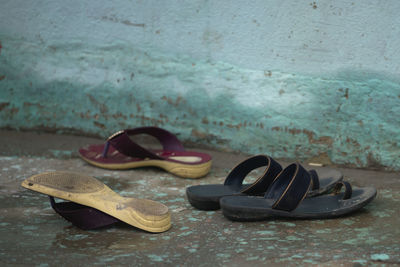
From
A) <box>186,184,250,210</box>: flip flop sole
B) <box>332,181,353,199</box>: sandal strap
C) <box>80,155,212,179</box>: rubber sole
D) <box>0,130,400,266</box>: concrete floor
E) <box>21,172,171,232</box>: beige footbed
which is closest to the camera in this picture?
<box>0,130,400,266</box>: concrete floor

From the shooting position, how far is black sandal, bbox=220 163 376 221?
1830 millimetres

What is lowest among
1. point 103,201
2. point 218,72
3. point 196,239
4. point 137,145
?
point 196,239

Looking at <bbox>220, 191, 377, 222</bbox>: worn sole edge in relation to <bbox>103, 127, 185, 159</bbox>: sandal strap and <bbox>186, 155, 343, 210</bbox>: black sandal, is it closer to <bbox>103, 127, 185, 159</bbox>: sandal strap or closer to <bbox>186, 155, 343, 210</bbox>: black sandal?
<bbox>186, 155, 343, 210</bbox>: black sandal

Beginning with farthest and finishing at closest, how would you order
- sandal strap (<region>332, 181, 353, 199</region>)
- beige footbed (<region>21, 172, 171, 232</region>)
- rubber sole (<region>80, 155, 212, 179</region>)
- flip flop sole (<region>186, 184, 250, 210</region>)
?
1. rubber sole (<region>80, 155, 212, 179</region>)
2. flip flop sole (<region>186, 184, 250, 210</region>)
3. sandal strap (<region>332, 181, 353, 199</region>)
4. beige footbed (<region>21, 172, 171, 232</region>)

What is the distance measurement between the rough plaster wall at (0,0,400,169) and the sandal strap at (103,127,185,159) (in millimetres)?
254

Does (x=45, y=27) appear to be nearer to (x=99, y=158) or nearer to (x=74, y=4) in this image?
(x=74, y=4)

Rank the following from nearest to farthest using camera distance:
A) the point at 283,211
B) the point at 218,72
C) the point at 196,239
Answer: the point at 196,239 → the point at 283,211 → the point at 218,72

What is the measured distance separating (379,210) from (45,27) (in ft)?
8.04

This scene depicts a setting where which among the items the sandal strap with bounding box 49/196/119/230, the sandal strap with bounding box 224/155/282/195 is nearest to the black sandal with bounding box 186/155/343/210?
the sandal strap with bounding box 224/155/282/195

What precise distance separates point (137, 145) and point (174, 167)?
24cm

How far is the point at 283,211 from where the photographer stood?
→ 1.86 m

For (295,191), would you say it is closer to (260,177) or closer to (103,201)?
(260,177)

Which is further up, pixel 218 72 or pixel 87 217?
pixel 218 72

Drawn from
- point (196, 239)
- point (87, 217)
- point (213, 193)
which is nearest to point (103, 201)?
point (87, 217)
